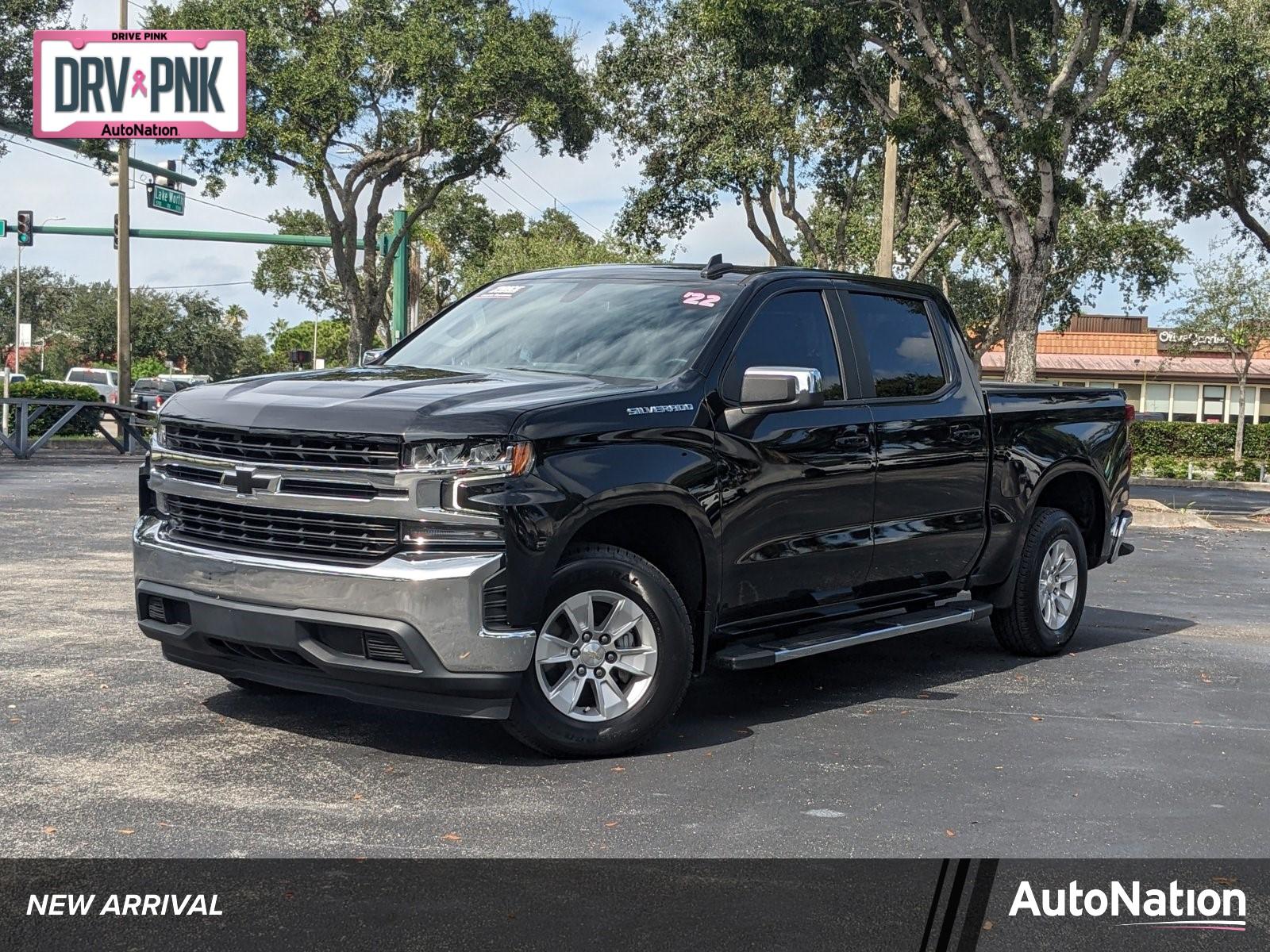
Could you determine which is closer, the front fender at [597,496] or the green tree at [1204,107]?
the front fender at [597,496]

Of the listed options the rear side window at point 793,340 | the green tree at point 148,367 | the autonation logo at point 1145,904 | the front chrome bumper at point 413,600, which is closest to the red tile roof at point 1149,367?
the green tree at point 148,367

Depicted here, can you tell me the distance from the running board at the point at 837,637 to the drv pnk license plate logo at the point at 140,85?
27.5m

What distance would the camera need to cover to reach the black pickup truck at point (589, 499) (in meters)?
5.66

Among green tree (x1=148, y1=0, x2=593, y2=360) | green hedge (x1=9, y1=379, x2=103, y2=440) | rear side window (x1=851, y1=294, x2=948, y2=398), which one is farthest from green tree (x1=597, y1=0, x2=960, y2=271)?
rear side window (x1=851, y1=294, x2=948, y2=398)

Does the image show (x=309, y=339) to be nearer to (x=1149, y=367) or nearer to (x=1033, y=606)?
(x=1149, y=367)

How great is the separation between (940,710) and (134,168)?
28.8m

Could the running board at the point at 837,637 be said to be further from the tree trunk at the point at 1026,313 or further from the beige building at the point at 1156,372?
the beige building at the point at 1156,372

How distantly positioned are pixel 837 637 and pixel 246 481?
9.18 ft

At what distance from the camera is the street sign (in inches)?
1267

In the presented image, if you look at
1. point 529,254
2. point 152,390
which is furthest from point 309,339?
point 152,390

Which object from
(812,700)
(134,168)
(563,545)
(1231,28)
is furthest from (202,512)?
(134,168)

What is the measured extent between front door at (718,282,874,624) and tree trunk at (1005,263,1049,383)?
15.1 metres

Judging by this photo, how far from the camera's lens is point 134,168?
32250 millimetres

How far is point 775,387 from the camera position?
657cm
